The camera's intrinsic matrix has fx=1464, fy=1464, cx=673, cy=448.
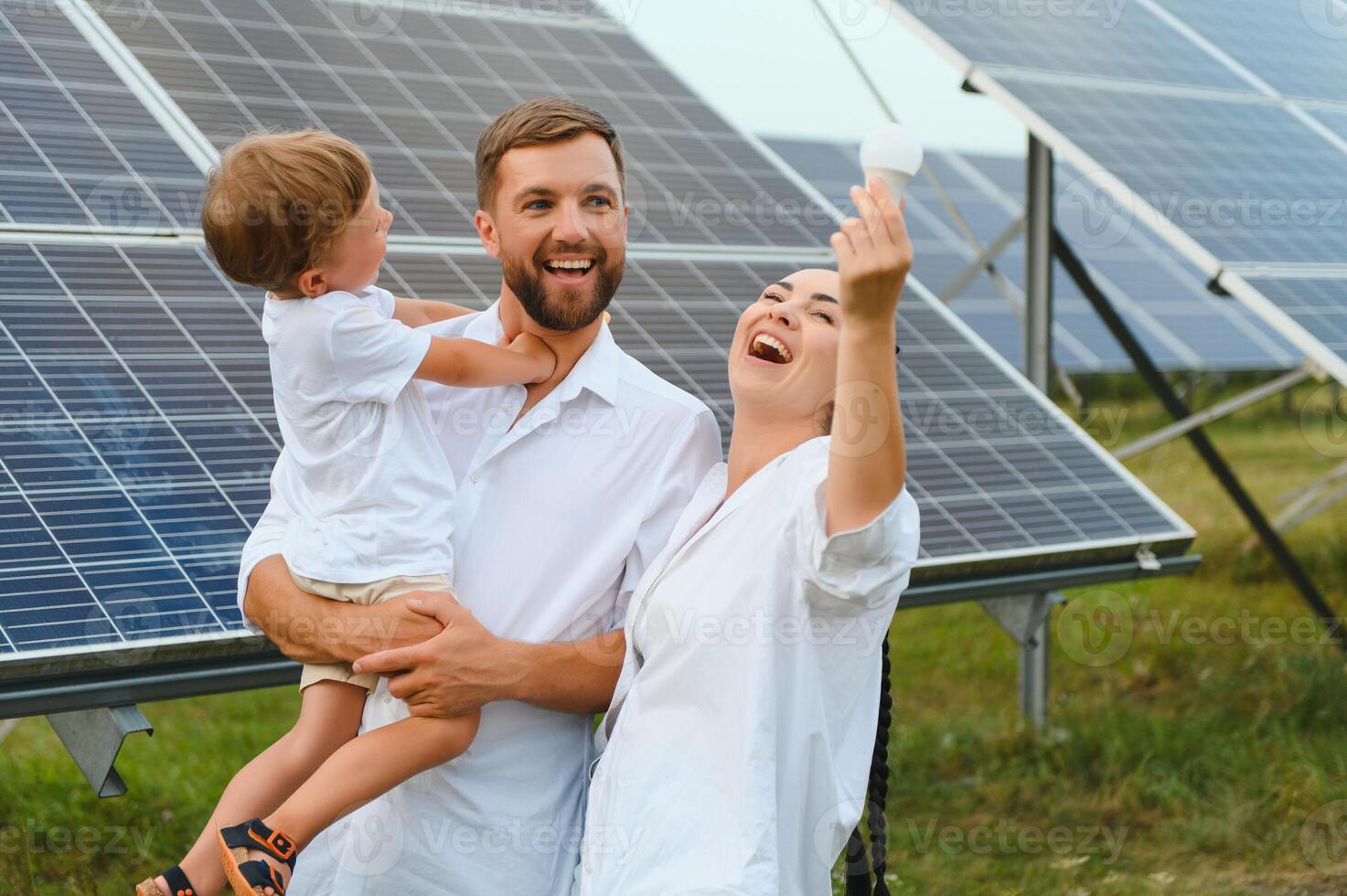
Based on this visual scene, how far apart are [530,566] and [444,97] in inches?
140

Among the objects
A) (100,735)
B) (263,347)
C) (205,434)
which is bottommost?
(100,735)

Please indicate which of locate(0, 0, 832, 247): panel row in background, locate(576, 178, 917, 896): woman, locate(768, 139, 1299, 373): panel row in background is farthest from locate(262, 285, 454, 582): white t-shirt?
locate(768, 139, 1299, 373): panel row in background

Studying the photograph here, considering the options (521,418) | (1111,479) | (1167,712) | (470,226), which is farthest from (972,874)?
(521,418)

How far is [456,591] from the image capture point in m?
3.24

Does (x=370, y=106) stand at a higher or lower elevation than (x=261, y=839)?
higher

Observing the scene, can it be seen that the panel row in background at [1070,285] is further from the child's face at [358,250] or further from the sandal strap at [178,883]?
the sandal strap at [178,883]

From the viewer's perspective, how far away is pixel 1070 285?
53.3 ft

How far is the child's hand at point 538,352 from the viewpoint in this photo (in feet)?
10.8

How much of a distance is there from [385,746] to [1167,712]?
671 centimetres

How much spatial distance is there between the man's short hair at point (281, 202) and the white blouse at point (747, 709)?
1.00 m

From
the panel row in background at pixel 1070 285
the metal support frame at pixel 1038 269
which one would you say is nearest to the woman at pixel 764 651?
the metal support frame at pixel 1038 269

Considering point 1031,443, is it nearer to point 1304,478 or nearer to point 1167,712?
point 1167,712

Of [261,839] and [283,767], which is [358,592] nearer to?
[283,767]

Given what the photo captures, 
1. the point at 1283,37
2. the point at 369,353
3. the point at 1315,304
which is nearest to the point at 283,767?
the point at 369,353
